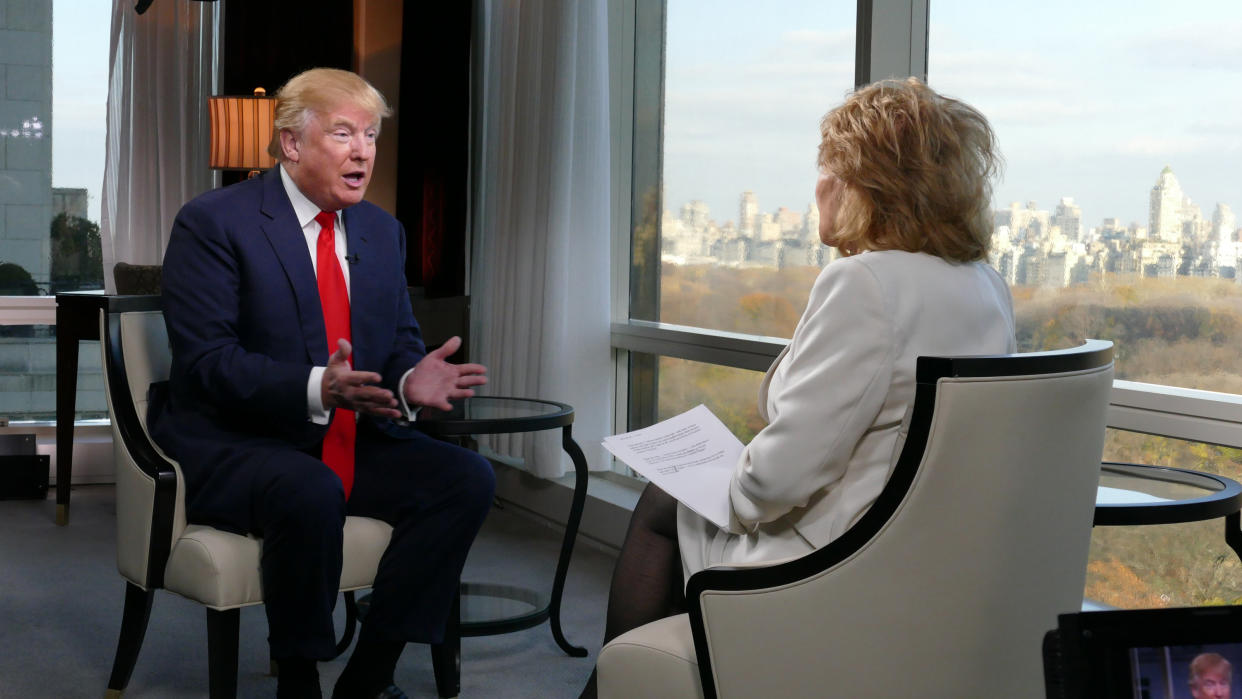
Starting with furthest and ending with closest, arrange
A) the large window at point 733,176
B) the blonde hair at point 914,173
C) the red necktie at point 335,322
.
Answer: the large window at point 733,176
the red necktie at point 335,322
the blonde hair at point 914,173

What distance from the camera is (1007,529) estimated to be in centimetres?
136

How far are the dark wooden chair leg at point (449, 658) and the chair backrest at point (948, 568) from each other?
3.69 feet

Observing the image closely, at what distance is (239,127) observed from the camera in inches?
168

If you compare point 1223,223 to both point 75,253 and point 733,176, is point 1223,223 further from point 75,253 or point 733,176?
point 75,253

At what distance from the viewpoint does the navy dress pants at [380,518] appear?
6.88ft

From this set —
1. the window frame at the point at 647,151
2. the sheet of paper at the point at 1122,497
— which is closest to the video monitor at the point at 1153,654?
the sheet of paper at the point at 1122,497

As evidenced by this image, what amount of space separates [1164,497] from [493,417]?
148 cm

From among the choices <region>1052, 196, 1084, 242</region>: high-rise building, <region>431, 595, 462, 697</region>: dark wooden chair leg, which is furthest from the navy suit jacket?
<region>1052, 196, 1084, 242</region>: high-rise building

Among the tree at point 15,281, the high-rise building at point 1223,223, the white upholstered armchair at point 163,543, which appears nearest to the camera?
the white upholstered armchair at point 163,543

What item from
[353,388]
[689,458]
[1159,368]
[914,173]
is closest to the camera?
[914,173]

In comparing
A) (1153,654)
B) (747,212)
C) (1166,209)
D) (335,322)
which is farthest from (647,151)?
(1153,654)

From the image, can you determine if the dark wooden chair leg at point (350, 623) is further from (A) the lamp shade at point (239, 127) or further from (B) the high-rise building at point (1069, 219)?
(A) the lamp shade at point (239, 127)

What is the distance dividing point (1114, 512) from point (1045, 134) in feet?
3.78

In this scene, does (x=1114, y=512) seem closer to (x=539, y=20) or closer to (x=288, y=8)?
(x=539, y=20)
